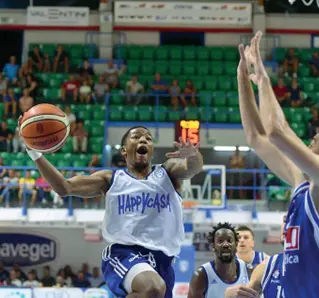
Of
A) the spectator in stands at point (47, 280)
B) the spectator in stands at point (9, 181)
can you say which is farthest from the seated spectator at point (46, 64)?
the spectator in stands at point (47, 280)

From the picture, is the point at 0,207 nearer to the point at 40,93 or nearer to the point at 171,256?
the point at 40,93

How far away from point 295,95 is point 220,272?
520 inches

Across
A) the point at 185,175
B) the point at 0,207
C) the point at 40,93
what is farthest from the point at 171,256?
the point at 40,93

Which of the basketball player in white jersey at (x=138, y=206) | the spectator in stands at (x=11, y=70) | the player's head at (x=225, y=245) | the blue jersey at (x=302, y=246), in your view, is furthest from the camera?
the spectator in stands at (x=11, y=70)

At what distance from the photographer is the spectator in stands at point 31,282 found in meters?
15.4

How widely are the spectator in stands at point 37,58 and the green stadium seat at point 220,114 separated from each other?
5261 mm

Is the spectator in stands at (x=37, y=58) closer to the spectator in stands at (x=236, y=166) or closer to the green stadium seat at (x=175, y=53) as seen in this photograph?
the green stadium seat at (x=175, y=53)

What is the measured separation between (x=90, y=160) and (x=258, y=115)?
13.3 metres

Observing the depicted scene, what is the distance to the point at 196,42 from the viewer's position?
22234 millimetres

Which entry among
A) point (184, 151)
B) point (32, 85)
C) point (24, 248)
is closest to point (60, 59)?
point (32, 85)

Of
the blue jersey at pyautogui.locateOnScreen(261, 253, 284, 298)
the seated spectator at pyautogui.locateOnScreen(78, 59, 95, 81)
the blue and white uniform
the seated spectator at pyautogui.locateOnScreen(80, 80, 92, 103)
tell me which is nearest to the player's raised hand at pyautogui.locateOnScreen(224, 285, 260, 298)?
the blue jersey at pyautogui.locateOnScreen(261, 253, 284, 298)

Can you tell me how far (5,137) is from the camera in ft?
56.5

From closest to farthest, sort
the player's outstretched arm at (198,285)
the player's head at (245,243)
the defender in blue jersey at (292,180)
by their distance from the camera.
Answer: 1. the defender in blue jersey at (292,180)
2. the player's outstretched arm at (198,285)
3. the player's head at (245,243)

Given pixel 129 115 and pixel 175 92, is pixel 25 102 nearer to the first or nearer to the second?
pixel 129 115
